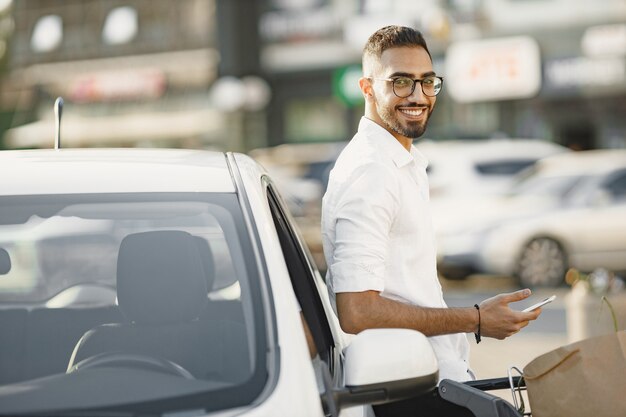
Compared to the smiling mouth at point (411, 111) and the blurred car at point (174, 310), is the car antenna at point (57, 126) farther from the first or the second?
the smiling mouth at point (411, 111)

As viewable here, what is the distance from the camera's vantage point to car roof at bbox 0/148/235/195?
2896mm

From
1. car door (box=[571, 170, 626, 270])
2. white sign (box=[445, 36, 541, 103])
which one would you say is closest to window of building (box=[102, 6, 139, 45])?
white sign (box=[445, 36, 541, 103])

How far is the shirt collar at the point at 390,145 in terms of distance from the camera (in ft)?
10.4

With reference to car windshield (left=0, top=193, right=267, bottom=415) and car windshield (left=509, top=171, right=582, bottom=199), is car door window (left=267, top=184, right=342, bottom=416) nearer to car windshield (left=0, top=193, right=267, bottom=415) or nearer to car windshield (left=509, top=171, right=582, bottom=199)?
car windshield (left=0, top=193, right=267, bottom=415)

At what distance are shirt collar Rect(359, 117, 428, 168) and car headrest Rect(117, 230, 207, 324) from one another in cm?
56

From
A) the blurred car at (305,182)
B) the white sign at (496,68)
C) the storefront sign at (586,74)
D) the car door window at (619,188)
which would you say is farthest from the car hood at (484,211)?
the white sign at (496,68)

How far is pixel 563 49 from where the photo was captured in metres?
26.5

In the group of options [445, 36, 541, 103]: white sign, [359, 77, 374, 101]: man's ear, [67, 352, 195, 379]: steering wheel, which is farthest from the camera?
[445, 36, 541, 103]: white sign

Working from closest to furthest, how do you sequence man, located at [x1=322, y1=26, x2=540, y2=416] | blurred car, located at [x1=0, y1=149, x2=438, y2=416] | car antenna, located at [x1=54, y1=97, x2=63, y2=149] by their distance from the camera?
blurred car, located at [x1=0, y1=149, x2=438, y2=416] < man, located at [x1=322, y1=26, x2=540, y2=416] < car antenna, located at [x1=54, y1=97, x2=63, y2=149]

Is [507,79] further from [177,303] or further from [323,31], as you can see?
[177,303]

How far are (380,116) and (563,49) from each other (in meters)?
24.0

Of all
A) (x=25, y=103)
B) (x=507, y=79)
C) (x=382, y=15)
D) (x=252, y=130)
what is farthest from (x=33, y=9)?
(x=507, y=79)

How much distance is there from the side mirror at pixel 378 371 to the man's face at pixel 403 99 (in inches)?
36.0

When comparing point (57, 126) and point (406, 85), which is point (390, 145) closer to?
point (406, 85)
